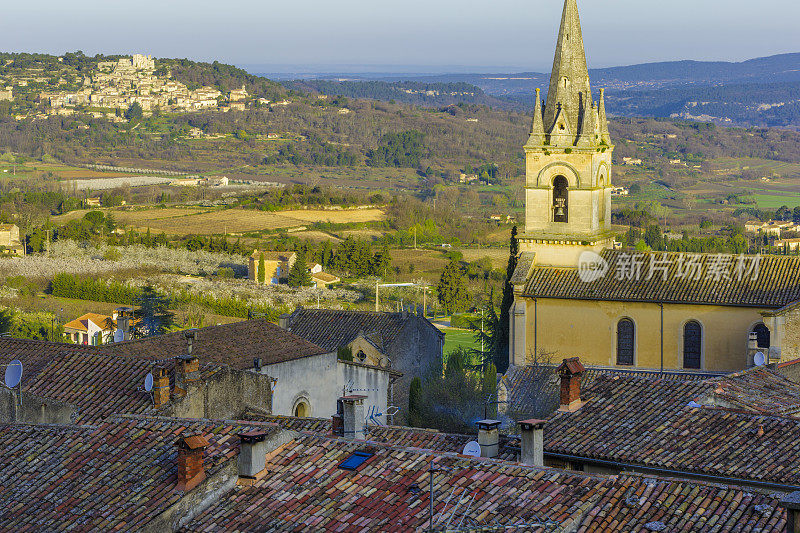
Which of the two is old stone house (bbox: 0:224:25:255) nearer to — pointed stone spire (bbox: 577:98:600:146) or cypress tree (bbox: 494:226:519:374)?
cypress tree (bbox: 494:226:519:374)

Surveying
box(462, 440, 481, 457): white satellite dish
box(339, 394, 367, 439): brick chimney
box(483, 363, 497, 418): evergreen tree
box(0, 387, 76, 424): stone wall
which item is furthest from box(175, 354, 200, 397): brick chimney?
box(483, 363, 497, 418): evergreen tree

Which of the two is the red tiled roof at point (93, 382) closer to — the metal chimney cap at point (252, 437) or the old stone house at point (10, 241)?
the metal chimney cap at point (252, 437)

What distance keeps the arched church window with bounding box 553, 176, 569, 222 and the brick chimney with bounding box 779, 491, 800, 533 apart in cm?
2788

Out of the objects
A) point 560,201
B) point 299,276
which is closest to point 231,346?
point 560,201

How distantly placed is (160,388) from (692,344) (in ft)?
65.3

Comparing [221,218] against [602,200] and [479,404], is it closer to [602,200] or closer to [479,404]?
[602,200]

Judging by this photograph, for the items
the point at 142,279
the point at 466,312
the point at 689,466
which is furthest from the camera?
the point at 142,279

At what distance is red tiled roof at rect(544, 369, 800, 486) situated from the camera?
18.0 m

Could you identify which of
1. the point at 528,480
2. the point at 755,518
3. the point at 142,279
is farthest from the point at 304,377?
the point at 142,279

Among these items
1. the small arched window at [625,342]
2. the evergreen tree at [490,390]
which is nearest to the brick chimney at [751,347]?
the small arched window at [625,342]

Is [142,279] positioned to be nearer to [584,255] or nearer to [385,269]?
[385,269]

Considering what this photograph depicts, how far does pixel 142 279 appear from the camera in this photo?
7800 cm

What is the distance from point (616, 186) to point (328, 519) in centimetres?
15480

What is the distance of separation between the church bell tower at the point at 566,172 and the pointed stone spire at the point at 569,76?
3 cm
